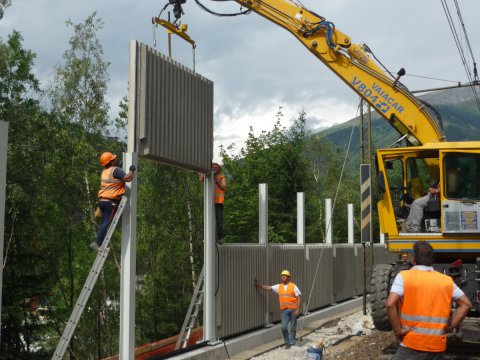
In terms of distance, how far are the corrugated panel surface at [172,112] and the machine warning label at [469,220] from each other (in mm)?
4447

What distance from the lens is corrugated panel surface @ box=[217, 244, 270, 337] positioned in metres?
11.0

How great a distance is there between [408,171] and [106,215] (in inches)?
222

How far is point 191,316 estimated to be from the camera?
10594mm

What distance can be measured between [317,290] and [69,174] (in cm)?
1367

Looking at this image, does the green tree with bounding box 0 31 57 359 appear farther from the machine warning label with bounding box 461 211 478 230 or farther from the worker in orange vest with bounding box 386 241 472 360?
the worker in orange vest with bounding box 386 241 472 360

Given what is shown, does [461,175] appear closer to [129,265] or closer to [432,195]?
[432,195]

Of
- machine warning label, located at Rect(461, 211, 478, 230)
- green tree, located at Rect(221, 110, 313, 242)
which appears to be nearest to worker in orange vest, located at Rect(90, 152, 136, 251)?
machine warning label, located at Rect(461, 211, 478, 230)

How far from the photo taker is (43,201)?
2625cm

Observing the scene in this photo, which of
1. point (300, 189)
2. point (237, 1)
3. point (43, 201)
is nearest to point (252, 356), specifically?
point (237, 1)

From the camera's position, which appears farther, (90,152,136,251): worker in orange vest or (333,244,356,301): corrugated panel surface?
(333,244,356,301): corrugated panel surface

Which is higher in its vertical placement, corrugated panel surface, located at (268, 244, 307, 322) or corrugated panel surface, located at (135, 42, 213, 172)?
corrugated panel surface, located at (135, 42, 213, 172)

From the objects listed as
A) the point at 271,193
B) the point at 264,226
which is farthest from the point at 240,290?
the point at 271,193

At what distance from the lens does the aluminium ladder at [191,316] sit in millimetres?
10375

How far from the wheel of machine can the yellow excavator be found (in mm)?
16
